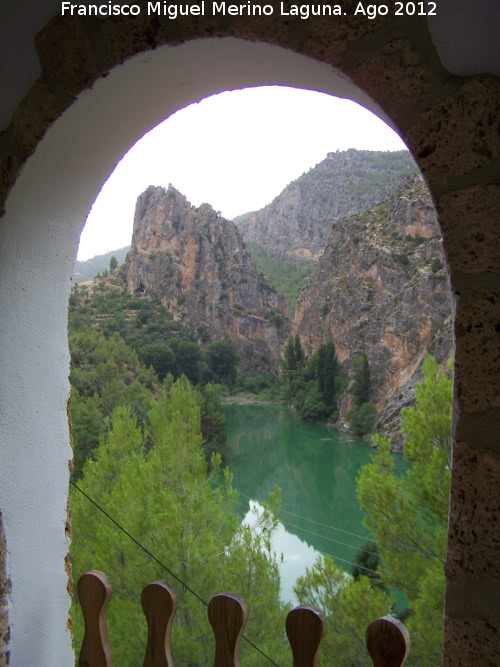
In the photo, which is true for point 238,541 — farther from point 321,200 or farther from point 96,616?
point 321,200

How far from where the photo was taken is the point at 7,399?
688mm

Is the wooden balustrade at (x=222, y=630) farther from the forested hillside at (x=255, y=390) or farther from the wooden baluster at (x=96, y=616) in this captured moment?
the forested hillside at (x=255, y=390)

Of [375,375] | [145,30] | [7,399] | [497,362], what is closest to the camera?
[497,362]

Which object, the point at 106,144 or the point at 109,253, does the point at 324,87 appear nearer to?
the point at 106,144

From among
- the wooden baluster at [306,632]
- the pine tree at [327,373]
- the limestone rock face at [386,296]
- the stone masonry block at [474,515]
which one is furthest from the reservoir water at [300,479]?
the stone masonry block at [474,515]

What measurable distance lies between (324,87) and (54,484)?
64 centimetres

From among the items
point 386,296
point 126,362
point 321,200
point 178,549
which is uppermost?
point 321,200

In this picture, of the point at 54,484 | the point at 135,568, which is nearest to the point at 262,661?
the point at 135,568

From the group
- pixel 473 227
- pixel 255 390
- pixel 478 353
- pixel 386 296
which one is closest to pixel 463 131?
pixel 473 227

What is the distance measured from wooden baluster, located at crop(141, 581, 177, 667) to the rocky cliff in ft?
105

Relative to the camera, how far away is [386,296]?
19047 mm

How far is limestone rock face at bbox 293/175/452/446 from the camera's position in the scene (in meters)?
15.3

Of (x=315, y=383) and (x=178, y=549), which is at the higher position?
(x=178, y=549)

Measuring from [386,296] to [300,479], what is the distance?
29.7ft
